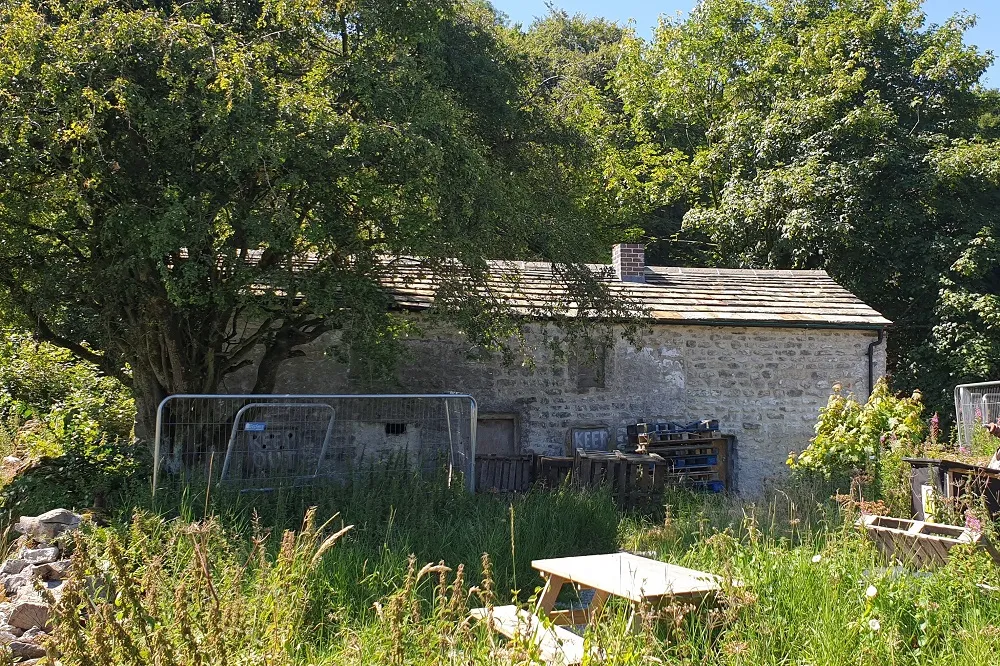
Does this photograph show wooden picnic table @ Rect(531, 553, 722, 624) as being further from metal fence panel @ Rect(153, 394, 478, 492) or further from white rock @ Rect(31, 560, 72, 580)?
metal fence panel @ Rect(153, 394, 478, 492)

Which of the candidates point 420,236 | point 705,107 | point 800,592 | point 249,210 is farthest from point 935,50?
point 800,592

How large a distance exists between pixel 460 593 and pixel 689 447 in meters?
10.4

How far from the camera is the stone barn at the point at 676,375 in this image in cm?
1385

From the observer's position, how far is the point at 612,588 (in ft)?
15.9

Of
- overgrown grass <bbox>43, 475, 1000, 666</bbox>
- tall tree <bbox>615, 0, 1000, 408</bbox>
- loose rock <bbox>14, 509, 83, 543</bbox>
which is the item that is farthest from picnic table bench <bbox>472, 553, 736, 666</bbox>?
tall tree <bbox>615, 0, 1000, 408</bbox>

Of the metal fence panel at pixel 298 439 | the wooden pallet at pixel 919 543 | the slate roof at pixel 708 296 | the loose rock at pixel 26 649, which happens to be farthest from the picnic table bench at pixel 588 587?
the slate roof at pixel 708 296

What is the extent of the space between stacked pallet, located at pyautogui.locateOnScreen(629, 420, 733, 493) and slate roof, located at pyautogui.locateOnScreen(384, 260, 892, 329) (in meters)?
1.76

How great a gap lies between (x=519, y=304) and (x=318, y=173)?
5006 mm

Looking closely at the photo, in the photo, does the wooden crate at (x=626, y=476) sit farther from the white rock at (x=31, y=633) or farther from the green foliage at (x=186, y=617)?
the white rock at (x=31, y=633)

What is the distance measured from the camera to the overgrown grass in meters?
3.95

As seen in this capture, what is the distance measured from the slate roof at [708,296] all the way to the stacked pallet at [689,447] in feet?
5.77

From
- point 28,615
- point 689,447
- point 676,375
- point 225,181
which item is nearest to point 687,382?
point 676,375

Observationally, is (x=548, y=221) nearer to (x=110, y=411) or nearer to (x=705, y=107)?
(x=110, y=411)

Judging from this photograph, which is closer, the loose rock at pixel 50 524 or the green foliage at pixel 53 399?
the loose rock at pixel 50 524
